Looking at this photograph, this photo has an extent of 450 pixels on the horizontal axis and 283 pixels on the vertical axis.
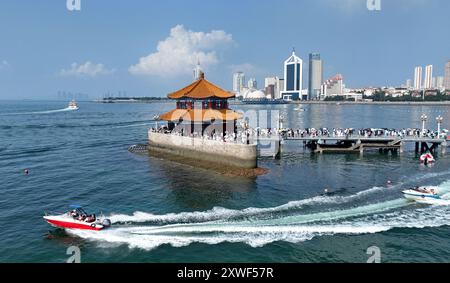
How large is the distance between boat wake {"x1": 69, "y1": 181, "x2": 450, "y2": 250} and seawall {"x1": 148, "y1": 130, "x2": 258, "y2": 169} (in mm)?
13562

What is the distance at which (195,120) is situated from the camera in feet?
172

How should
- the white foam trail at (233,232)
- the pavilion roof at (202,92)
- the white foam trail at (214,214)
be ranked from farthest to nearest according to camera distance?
the pavilion roof at (202,92)
the white foam trail at (214,214)
the white foam trail at (233,232)

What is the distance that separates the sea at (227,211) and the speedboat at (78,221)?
46 cm

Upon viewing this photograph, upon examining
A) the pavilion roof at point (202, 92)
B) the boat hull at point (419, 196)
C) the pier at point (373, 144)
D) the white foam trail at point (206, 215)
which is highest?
the pavilion roof at point (202, 92)

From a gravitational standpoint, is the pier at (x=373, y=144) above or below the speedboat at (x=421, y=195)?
above

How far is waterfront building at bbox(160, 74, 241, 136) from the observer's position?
173 feet

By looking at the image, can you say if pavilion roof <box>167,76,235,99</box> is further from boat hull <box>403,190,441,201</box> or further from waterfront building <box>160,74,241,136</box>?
boat hull <box>403,190,441,201</box>

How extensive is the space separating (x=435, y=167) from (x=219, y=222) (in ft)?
115

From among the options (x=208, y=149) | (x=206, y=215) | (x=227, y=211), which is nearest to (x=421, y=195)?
(x=227, y=211)

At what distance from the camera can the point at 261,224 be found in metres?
24.8

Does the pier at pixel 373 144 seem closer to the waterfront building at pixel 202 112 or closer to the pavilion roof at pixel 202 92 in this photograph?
the waterfront building at pixel 202 112

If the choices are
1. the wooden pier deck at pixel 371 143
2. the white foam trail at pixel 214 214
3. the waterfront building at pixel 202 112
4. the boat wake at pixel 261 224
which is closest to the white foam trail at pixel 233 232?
the boat wake at pixel 261 224

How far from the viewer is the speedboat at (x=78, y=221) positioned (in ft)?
78.1

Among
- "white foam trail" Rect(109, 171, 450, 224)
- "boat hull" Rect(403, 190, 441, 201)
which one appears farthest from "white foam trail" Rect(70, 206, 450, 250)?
"boat hull" Rect(403, 190, 441, 201)
